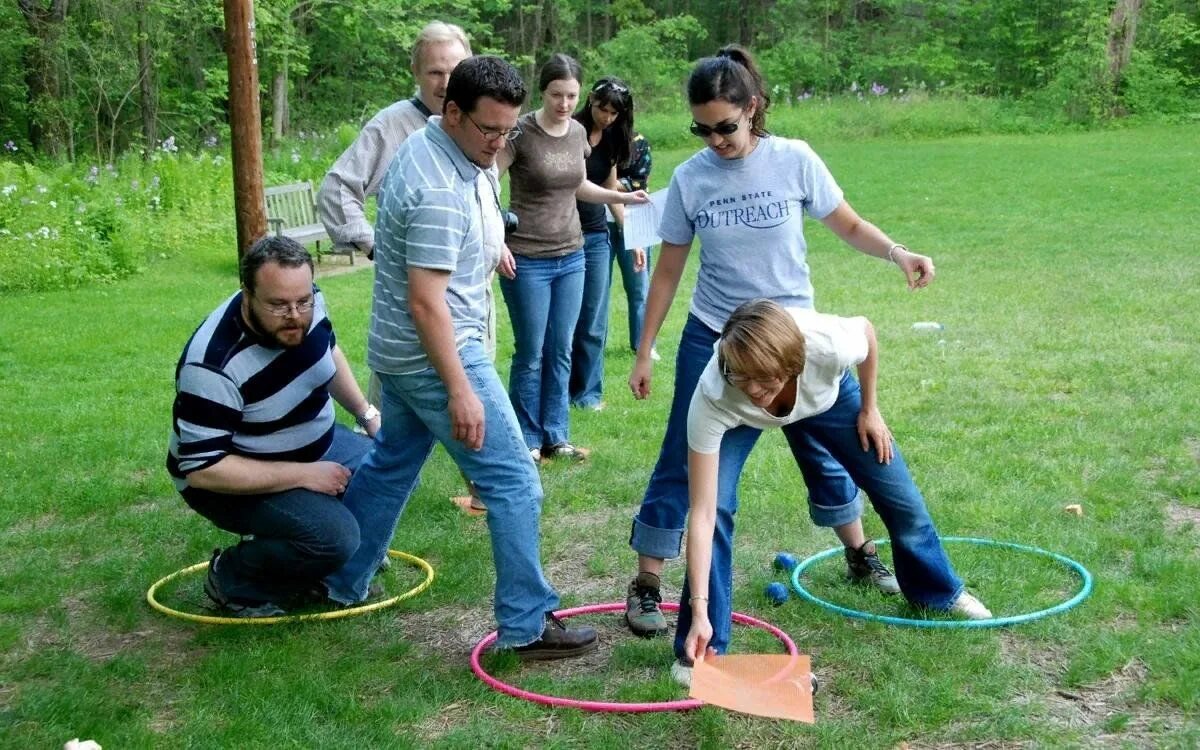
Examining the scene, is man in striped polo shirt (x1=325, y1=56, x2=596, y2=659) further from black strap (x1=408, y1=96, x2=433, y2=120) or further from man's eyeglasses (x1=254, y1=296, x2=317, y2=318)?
black strap (x1=408, y1=96, x2=433, y2=120)

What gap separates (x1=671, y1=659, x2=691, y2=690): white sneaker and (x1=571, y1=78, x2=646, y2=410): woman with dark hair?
135 inches

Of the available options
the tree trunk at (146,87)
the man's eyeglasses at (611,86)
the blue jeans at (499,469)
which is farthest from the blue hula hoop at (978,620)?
the tree trunk at (146,87)

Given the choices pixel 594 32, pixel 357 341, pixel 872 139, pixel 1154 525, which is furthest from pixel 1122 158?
pixel 594 32

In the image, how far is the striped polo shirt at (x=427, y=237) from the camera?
3.75 metres

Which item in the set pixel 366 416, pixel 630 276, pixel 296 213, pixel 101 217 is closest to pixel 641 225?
pixel 630 276

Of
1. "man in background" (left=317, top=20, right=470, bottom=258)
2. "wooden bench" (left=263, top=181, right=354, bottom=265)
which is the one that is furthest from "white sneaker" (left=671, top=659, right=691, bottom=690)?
"wooden bench" (left=263, top=181, right=354, bottom=265)

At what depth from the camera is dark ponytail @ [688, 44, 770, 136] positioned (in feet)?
12.8

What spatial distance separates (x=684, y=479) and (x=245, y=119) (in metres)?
3.51

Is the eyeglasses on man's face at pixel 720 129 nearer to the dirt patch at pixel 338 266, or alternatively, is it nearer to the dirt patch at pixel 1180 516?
the dirt patch at pixel 1180 516

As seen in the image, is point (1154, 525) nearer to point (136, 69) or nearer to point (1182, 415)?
point (1182, 415)

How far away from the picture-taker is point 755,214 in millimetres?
4086

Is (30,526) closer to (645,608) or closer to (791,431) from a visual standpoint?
(645,608)

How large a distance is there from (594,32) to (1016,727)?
135 feet

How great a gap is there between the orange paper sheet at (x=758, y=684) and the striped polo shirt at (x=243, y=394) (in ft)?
5.69
